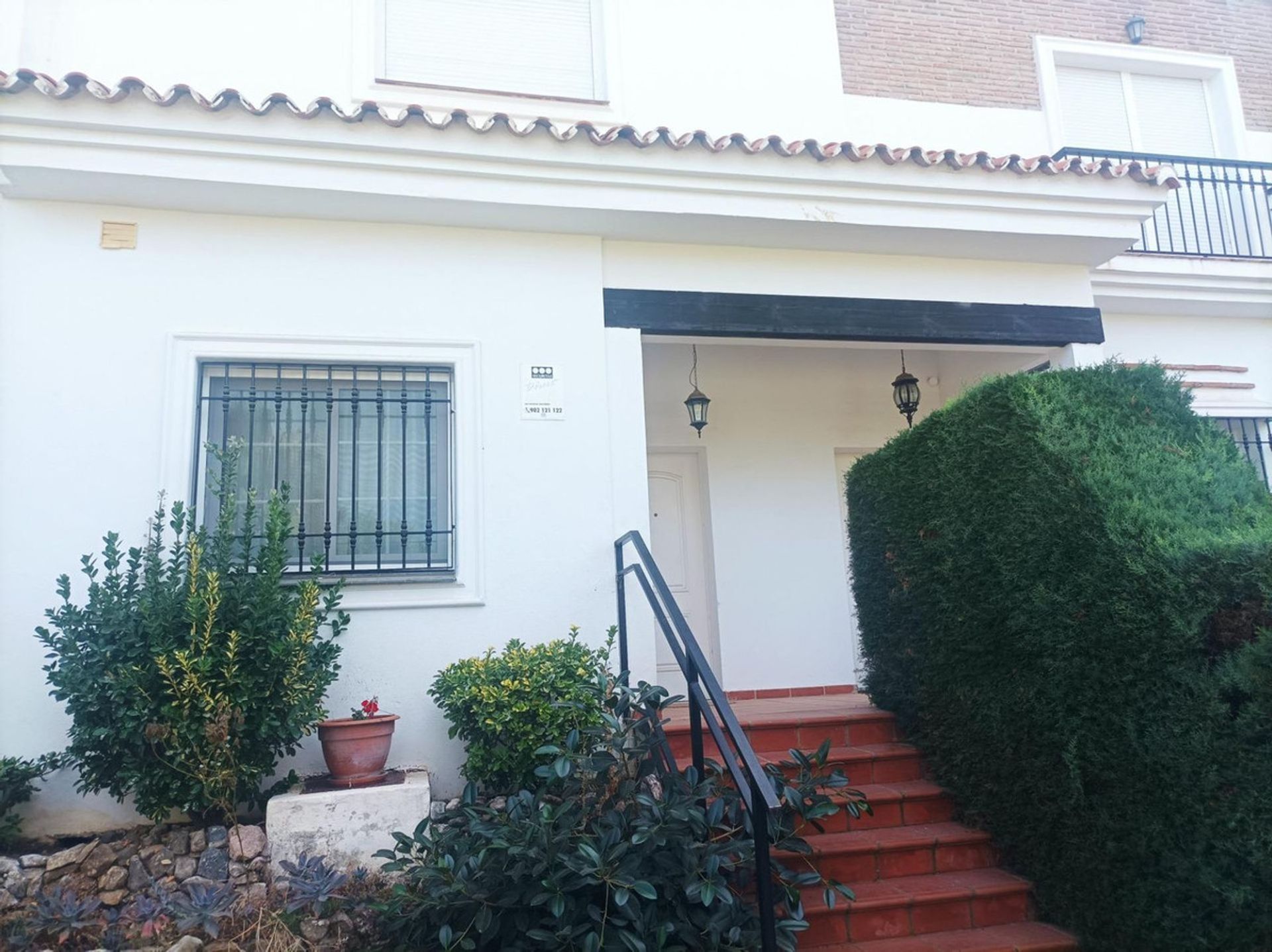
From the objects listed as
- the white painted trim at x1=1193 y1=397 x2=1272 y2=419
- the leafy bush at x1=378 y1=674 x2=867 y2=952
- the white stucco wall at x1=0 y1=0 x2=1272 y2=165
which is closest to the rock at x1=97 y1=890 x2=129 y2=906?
the leafy bush at x1=378 y1=674 x2=867 y2=952

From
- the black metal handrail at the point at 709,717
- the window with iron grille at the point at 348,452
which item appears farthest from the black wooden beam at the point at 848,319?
the black metal handrail at the point at 709,717

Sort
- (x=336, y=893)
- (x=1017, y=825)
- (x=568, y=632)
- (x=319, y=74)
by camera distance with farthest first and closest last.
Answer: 1. (x=319, y=74)
2. (x=568, y=632)
3. (x=1017, y=825)
4. (x=336, y=893)

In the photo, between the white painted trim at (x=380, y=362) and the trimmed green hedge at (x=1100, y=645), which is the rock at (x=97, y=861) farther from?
the trimmed green hedge at (x=1100, y=645)

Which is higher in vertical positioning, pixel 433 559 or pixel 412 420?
pixel 412 420

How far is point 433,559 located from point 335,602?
0.79 m

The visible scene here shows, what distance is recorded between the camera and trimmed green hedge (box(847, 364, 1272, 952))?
121 inches

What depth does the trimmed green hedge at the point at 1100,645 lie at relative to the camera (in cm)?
307

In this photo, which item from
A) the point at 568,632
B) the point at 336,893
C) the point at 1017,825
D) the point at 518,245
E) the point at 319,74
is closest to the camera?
the point at 336,893

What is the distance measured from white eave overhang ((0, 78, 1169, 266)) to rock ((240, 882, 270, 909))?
3.44 m

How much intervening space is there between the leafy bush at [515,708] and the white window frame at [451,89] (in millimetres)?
4293

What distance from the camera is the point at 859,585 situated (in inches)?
216

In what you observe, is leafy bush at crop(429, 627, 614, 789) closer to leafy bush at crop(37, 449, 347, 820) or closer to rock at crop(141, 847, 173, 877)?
leafy bush at crop(37, 449, 347, 820)

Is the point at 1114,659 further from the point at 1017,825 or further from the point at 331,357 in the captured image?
the point at 331,357

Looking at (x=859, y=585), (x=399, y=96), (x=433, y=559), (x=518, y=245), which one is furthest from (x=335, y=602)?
(x=399, y=96)
